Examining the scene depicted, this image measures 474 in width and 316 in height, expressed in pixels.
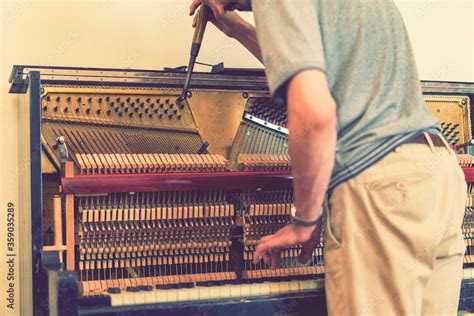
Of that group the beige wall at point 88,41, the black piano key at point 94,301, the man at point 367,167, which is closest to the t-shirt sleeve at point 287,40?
the man at point 367,167

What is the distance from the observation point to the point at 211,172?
2594 mm

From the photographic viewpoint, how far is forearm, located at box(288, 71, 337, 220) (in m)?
1.79

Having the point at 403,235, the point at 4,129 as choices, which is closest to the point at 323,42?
the point at 403,235

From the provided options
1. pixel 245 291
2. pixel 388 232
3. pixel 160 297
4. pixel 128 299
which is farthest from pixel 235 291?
pixel 388 232

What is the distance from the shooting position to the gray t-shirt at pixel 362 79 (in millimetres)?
1946

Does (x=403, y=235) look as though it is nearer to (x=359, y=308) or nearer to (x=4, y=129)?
(x=359, y=308)

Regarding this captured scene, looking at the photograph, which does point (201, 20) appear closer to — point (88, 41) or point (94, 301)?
point (88, 41)

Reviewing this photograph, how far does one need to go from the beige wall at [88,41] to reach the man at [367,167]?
1674 millimetres

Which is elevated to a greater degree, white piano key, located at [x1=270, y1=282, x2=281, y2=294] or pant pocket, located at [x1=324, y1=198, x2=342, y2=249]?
pant pocket, located at [x1=324, y1=198, x2=342, y2=249]

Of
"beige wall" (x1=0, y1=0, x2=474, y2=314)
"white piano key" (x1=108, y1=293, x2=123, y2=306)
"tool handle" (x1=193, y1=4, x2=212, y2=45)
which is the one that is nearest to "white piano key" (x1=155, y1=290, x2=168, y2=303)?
"white piano key" (x1=108, y1=293, x2=123, y2=306)

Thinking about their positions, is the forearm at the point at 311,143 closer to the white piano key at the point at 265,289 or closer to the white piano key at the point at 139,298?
the white piano key at the point at 265,289

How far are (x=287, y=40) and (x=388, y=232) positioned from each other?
0.61 meters

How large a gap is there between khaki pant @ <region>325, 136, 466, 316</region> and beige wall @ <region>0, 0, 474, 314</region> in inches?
68.0

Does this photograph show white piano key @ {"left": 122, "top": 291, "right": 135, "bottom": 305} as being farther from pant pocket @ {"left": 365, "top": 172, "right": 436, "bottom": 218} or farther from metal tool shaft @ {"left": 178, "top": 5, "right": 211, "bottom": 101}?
metal tool shaft @ {"left": 178, "top": 5, "right": 211, "bottom": 101}
